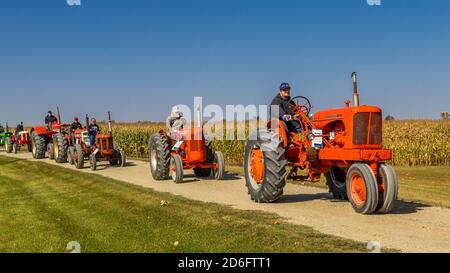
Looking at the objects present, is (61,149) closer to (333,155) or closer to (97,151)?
(97,151)

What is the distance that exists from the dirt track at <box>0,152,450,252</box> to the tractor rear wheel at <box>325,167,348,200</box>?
0.73ft

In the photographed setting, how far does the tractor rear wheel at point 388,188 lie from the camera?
807cm

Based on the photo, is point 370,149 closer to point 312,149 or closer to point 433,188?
point 312,149

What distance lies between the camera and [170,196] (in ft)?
36.1

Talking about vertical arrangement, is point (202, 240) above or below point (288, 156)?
below

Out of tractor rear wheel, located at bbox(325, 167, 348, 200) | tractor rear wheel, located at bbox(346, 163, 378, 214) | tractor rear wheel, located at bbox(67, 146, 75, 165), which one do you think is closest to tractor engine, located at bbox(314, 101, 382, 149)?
tractor rear wheel, located at bbox(346, 163, 378, 214)

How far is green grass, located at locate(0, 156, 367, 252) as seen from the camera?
6547mm

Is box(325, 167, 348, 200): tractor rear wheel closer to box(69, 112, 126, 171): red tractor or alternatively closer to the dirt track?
the dirt track

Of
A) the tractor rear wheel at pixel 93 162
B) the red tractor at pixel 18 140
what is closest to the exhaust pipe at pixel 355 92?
the tractor rear wheel at pixel 93 162

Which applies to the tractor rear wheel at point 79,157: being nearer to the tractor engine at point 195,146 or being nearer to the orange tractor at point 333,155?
the tractor engine at point 195,146

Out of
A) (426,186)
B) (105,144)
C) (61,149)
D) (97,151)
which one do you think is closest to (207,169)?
(105,144)
